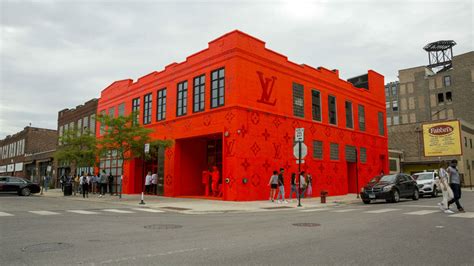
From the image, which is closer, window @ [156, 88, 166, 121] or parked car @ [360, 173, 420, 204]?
parked car @ [360, 173, 420, 204]

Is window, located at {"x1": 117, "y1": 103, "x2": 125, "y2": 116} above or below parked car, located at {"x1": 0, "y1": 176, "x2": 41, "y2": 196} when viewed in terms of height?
above

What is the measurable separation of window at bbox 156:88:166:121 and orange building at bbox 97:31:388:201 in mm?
79

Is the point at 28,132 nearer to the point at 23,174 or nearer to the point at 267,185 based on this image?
the point at 23,174

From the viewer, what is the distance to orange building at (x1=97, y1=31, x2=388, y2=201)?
21.2 m

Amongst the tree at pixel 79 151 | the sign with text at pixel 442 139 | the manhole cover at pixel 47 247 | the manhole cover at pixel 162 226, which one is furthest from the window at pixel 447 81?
the manhole cover at pixel 47 247

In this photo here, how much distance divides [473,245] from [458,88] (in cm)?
6481

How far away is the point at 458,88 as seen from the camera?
202ft

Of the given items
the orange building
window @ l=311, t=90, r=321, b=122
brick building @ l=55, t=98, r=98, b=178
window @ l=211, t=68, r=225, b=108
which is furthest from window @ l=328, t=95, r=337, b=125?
brick building @ l=55, t=98, r=98, b=178

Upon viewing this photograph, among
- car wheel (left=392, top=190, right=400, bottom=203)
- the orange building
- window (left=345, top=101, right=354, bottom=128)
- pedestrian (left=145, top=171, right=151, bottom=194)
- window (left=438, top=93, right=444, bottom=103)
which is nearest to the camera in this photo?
car wheel (left=392, top=190, right=400, bottom=203)

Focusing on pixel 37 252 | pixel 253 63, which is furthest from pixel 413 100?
pixel 37 252

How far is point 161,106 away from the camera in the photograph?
89.7ft

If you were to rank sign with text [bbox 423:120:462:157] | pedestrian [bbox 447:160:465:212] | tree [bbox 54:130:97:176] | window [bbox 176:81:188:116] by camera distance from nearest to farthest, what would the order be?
pedestrian [bbox 447:160:465:212] → window [bbox 176:81:188:116] → tree [bbox 54:130:97:176] → sign with text [bbox 423:120:462:157]

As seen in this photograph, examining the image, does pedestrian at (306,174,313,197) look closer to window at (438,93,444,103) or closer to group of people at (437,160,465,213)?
group of people at (437,160,465,213)

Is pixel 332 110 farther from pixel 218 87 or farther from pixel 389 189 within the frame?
pixel 389 189
